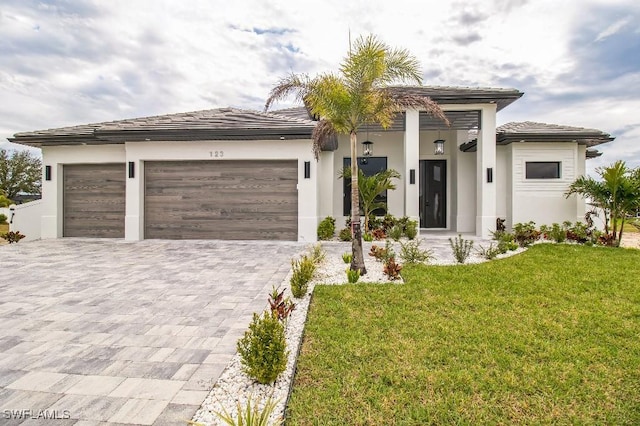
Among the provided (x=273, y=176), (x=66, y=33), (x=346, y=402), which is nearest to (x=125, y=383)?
(x=346, y=402)

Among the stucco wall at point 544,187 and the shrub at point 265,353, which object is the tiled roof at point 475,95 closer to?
the stucco wall at point 544,187

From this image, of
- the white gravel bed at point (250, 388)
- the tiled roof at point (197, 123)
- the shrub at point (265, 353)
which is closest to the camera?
the white gravel bed at point (250, 388)

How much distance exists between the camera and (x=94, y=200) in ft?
37.4

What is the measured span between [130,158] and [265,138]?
4.59m

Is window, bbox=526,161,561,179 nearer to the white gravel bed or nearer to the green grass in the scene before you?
the green grass

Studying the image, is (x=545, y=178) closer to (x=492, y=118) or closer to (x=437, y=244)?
(x=492, y=118)

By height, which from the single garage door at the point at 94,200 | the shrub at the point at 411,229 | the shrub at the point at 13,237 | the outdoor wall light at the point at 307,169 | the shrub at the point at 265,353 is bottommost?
the shrub at the point at 265,353

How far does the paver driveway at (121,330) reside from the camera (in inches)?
98.9

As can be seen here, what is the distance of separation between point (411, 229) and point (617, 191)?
616 cm

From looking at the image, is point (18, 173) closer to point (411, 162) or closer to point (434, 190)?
point (411, 162)

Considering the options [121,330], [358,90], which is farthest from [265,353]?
[358,90]

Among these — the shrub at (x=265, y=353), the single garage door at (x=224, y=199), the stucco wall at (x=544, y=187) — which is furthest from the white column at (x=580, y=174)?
the shrub at (x=265, y=353)

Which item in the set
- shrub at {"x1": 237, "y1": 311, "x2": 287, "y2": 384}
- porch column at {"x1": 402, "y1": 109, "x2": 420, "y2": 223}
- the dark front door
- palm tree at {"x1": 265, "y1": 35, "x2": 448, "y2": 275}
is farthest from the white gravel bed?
the dark front door

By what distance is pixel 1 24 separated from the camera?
8.88m
